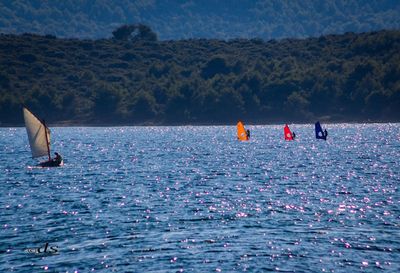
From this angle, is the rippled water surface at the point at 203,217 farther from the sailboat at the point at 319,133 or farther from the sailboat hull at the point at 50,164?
the sailboat at the point at 319,133

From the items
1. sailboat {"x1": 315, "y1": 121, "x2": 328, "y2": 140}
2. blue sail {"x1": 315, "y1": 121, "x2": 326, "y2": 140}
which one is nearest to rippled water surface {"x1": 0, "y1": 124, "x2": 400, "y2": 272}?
sailboat {"x1": 315, "y1": 121, "x2": 328, "y2": 140}

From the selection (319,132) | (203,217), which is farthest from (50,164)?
(319,132)

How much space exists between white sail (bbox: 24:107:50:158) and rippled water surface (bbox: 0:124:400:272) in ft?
9.90

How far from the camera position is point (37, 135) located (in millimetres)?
116938

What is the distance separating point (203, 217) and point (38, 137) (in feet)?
180

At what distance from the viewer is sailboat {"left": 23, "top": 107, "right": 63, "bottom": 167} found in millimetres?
113938

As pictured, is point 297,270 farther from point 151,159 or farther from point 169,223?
point 151,159

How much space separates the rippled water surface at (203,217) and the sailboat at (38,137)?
2.23 m

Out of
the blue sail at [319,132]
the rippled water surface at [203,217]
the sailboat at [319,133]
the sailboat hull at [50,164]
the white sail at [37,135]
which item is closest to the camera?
the rippled water surface at [203,217]

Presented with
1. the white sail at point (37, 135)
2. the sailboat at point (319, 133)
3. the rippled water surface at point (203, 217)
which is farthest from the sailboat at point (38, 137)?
the sailboat at point (319, 133)

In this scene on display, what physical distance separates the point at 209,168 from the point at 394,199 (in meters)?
45.8

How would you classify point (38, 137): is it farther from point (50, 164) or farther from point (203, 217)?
point (203, 217)

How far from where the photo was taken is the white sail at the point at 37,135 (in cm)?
11388

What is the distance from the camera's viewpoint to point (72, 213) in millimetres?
71625
